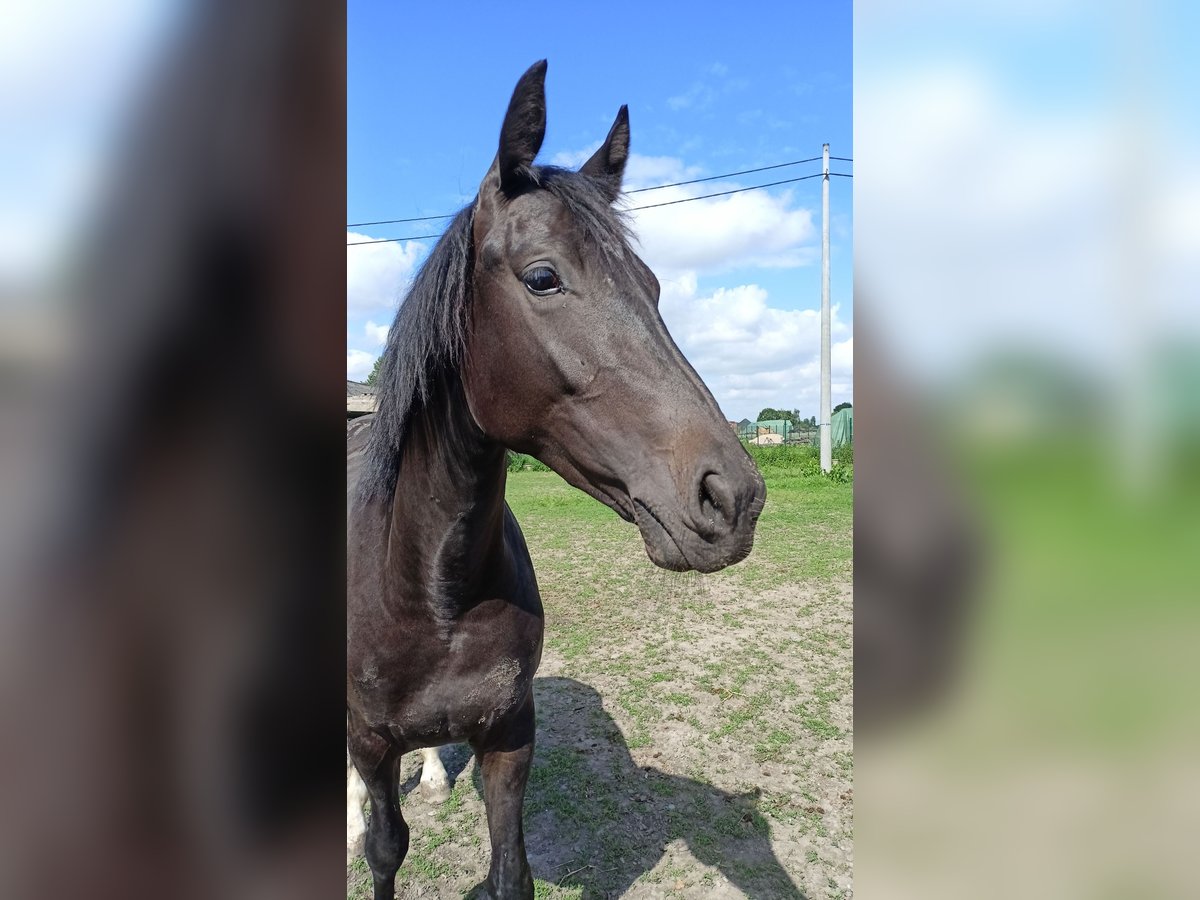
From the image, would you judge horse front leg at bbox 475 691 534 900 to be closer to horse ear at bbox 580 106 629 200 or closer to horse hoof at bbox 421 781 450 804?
horse hoof at bbox 421 781 450 804

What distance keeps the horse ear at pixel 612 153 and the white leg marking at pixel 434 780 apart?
3.39m

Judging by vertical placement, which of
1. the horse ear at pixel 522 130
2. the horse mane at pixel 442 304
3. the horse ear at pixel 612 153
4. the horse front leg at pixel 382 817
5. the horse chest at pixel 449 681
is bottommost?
the horse front leg at pixel 382 817

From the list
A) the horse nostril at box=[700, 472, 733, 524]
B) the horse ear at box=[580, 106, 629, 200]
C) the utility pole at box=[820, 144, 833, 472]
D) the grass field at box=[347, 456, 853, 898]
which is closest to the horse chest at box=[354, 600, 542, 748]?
the grass field at box=[347, 456, 853, 898]

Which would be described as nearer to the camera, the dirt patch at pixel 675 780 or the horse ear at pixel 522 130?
the horse ear at pixel 522 130

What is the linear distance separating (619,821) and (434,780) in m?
1.18

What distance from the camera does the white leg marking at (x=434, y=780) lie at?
383cm

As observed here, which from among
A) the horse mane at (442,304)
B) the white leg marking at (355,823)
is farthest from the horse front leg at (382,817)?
the horse mane at (442,304)

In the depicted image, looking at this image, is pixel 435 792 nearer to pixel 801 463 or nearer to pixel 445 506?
pixel 445 506

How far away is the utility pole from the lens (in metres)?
15.0

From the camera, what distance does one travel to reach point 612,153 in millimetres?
2133

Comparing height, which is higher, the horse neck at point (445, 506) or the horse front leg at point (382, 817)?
the horse neck at point (445, 506)

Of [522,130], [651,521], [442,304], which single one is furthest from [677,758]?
[522,130]
